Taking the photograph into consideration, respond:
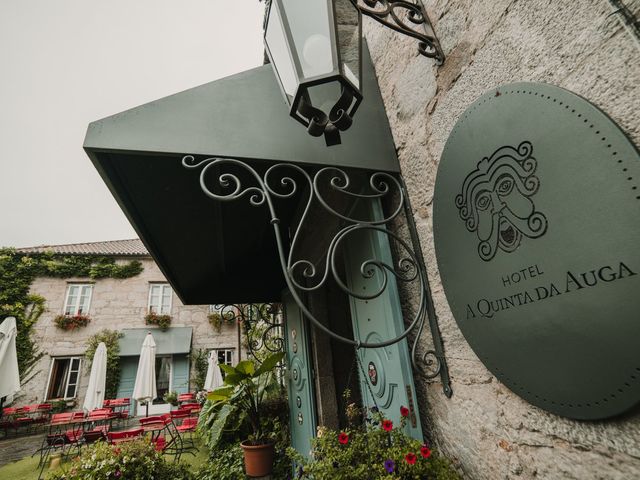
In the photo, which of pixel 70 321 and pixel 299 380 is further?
pixel 70 321

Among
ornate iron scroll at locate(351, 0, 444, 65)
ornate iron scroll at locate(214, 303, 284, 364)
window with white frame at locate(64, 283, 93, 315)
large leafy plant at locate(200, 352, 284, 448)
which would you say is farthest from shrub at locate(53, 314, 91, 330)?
ornate iron scroll at locate(351, 0, 444, 65)

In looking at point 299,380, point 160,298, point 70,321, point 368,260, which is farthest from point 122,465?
point 70,321

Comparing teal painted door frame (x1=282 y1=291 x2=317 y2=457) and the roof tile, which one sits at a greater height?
the roof tile

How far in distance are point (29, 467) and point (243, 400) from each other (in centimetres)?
614

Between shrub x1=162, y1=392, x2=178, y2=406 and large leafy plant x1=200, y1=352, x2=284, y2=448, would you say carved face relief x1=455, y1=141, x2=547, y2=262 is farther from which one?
shrub x1=162, y1=392, x2=178, y2=406

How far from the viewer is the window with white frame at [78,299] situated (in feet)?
43.1

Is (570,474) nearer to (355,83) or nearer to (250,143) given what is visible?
(355,83)

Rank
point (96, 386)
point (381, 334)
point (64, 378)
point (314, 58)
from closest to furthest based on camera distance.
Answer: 1. point (314, 58)
2. point (381, 334)
3. point (96, 386)
4. point (64, 378)

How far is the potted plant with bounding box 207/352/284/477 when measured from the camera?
13.0 feet

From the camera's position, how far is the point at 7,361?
7.84 metres

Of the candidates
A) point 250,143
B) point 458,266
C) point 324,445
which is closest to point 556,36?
point 458,266

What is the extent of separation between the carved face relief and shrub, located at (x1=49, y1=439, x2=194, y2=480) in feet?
16.3

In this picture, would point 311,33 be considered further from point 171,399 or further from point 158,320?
point 158,320

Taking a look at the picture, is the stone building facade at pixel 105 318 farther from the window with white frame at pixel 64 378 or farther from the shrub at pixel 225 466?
the shrub at pixel 225 466
